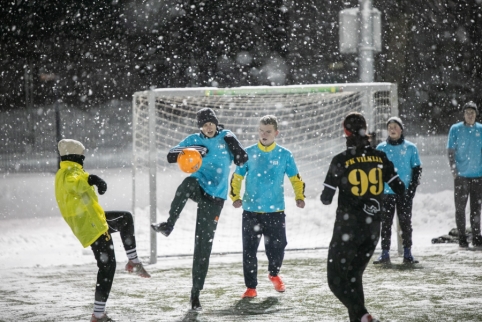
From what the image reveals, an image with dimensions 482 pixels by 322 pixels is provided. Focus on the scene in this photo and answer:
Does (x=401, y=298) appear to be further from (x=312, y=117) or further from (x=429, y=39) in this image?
(x=429, y=39)

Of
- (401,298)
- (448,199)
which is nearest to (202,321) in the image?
(401,298)

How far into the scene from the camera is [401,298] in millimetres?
6691

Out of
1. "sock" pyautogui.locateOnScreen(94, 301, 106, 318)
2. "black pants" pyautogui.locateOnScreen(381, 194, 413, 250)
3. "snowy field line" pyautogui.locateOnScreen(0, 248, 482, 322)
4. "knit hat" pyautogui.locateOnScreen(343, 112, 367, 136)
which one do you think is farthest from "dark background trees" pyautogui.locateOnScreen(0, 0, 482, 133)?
"knit hat" pyautogui.locateOnScreen(343, 112, 367, 136)

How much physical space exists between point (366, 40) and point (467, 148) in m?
2.17

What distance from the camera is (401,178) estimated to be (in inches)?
345

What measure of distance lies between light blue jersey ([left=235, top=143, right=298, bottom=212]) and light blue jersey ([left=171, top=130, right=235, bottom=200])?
0.57 metres

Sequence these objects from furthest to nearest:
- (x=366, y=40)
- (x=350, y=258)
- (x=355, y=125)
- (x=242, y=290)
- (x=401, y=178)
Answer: (x=366, y=40) → (x=401, y=178) → (x=242, y=290) → (x=355, y=125) → (x=350, y=258)

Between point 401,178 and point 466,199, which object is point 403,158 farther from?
point 466,199

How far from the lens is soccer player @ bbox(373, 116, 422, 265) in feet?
28.8

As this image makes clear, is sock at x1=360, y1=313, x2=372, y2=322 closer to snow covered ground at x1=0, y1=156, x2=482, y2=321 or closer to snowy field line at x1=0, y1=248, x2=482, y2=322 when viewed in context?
snowy field line at x1=0, y1=248, x2=482, y2=322

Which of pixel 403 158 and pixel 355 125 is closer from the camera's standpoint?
pixel 355 125

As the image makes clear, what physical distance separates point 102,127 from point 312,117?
34.6ft

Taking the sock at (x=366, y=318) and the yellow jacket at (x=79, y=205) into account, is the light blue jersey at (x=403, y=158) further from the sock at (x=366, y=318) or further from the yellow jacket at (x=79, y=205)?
the yellow jacket at (x=79, y=205)

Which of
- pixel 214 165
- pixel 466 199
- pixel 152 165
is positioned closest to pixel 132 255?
pixel 214 165
